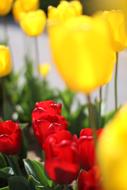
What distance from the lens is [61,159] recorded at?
0.88m

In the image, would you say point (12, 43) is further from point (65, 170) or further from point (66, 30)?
point (66, 30)

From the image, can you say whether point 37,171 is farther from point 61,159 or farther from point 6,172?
point 61,159

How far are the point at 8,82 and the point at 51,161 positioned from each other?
69.3 inches

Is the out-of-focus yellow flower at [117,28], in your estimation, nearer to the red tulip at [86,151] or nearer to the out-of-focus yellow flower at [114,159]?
the red tulip at [86,151]

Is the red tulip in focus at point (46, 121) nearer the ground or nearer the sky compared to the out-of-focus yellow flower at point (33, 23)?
nearer the ground

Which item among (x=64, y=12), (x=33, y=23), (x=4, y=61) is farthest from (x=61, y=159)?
(x=33, y=23)

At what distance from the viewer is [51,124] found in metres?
1.04

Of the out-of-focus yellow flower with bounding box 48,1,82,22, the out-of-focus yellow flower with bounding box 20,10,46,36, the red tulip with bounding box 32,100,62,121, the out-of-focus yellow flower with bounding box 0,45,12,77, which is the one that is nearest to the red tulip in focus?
the red tulip with bounding box 32,100,62,121

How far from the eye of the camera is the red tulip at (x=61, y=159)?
877 mm

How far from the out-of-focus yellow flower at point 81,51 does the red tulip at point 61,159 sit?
28 centimetres

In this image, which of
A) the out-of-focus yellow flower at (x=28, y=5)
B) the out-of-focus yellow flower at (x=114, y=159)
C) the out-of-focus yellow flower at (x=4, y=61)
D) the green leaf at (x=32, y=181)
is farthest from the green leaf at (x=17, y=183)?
the out-of-focus yellow flower at (x=28, y=5)

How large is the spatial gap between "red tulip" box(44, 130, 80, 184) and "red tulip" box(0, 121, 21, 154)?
0.22 m

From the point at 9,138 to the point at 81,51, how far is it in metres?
0.57

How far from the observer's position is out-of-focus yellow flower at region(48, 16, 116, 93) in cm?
57
